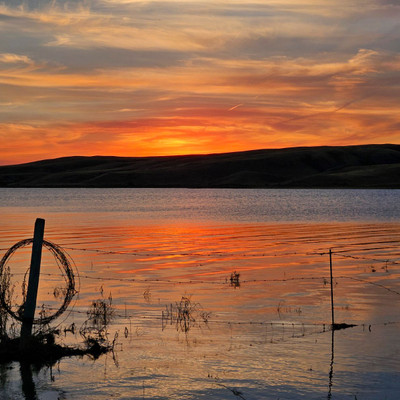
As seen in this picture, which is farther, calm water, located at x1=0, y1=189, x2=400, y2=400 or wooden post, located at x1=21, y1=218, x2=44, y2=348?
wooden post, located at x1=21, y1=218, x2=44, y2=348

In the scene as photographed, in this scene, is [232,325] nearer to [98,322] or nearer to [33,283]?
[98,322]

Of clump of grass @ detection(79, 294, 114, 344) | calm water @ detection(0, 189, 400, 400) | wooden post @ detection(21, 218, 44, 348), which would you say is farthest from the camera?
clump of grass @ detection(79, 294, 114, 344)

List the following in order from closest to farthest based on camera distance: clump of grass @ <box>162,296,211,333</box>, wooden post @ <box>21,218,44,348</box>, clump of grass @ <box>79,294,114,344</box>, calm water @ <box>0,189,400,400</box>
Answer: calm water @ <box>0,189,400,400</box> < wooden post @ <box>21,218,44,348</box> < clump of grass @ <box>79,294,114,344</box> < clump of grass @ <box>162,296,211,333</box>

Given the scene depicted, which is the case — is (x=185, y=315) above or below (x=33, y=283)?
below

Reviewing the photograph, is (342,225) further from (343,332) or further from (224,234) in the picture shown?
(343,332)

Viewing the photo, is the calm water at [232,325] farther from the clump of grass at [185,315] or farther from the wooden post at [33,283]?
the wooden post at [33,283]

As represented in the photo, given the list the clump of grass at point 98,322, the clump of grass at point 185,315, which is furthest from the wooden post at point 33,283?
the clump of grass at point 185,315

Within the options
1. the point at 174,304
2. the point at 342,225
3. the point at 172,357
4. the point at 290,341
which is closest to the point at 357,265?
the point at 174,304

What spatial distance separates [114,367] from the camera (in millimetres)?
11812

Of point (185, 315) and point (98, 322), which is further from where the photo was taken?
point (185, 315)

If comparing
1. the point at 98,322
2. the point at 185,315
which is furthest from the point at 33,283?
the point at 185,315

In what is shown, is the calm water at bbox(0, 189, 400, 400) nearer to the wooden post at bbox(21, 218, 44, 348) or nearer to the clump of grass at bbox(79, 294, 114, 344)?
the clump of grass at bbox(79, 294, 114, 344)

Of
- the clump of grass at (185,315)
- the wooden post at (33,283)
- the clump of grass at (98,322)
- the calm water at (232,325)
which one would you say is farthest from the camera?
the clump of grass at (185,315)

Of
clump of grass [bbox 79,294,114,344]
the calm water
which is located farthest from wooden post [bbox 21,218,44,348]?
clump of grass [bbox 79,294,114,344]
